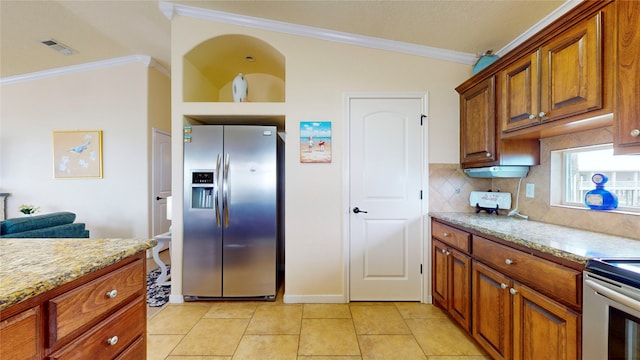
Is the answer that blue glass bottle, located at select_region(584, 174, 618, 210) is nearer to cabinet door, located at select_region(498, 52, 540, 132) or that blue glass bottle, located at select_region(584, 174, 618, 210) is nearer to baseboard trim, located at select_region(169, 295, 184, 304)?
cabinet door, located at select_region(498, 52, 540, 132)

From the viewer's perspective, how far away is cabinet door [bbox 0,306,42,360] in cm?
59

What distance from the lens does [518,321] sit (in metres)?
1.34

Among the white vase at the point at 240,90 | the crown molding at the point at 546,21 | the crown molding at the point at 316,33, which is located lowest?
the white vase at the point at 240,90

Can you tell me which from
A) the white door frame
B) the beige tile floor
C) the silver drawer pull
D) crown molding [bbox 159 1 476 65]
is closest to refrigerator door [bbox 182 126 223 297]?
the beige tile floor

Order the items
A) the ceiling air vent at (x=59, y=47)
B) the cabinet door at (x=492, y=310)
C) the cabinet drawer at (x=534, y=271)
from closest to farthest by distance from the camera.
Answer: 1. the cabinet drawer at (x=534, y=271)
2. the cabinet door at (x=492, y=310)
3. the ceiling air vent at (x=59, y=47)

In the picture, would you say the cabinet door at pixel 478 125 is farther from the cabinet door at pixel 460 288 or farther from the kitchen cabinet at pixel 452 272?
the cabinet door at pixel 460 288

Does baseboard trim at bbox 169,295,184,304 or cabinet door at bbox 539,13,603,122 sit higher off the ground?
cabinet door at bbox 539,13,603,122

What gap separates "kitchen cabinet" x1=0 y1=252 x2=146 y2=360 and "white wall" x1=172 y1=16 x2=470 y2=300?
1.48 meters

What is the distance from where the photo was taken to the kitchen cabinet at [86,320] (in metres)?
0.63

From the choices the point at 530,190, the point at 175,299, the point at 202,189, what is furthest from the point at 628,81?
the point at 175,299

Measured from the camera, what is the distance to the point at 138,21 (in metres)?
2.71

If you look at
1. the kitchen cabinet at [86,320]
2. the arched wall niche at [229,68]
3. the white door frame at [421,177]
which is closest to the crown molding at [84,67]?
the arched wall niche at [229,68]

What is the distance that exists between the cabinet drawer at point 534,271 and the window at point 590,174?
770 millimetres

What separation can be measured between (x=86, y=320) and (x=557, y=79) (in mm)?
2509
